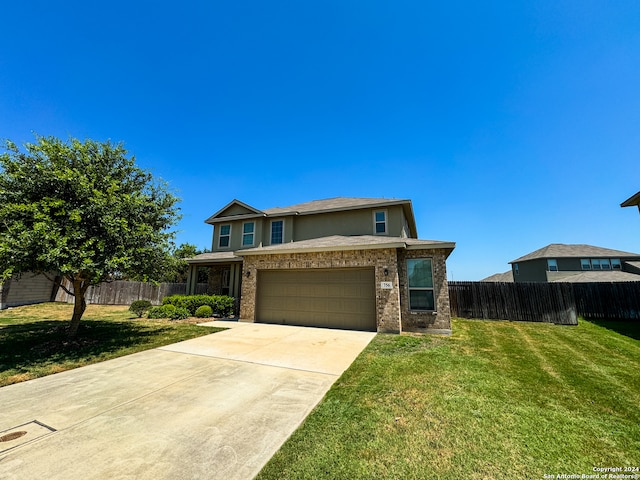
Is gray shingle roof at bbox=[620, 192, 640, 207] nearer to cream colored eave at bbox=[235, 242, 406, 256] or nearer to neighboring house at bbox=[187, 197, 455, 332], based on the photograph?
neighboring house at bbox=[187, 197, 455, 332]

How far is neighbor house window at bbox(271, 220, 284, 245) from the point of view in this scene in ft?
51.5

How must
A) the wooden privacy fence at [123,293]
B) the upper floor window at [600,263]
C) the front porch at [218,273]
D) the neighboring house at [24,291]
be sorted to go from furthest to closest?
the upper floor window at [600,263] → the wooden privacy fence at [123,293] → the front porch at [218,273] → the neighboring house at [24,291]

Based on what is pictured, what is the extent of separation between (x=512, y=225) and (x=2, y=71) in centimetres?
2862

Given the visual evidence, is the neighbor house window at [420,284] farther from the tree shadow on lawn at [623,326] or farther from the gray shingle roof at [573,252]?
the gray shingle roof at [573,252]

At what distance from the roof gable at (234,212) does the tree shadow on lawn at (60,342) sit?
26.5 feet

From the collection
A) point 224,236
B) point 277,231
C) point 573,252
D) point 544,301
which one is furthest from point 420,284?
point 573,252

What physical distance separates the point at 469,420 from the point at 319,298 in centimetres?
727

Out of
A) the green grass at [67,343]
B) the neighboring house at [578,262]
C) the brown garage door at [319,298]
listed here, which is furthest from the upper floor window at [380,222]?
the neighboring house at [578,262]

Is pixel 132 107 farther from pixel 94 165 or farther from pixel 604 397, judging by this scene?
pixel 604 397

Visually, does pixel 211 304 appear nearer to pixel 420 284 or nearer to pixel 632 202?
pixel 420 284

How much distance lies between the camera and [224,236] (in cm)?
1705

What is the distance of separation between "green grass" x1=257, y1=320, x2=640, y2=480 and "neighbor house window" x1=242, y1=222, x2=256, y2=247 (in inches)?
467

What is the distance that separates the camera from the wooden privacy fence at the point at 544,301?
453 inches

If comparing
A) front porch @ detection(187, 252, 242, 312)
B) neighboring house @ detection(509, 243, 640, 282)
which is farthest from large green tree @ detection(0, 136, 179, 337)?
neighboring house @ detection(509, 243, 640, 282)
